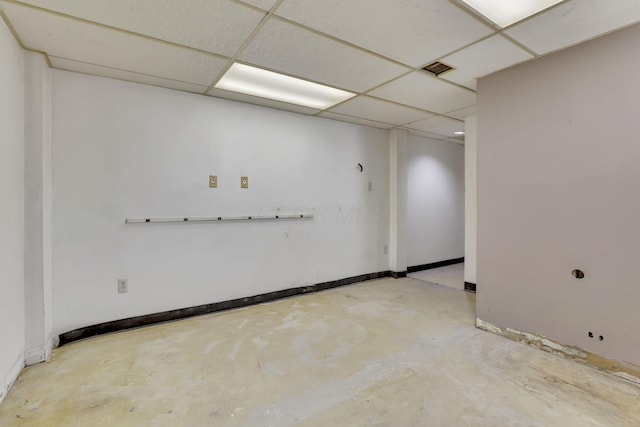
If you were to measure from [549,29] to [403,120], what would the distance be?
2.26m

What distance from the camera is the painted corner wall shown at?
2.09 meters

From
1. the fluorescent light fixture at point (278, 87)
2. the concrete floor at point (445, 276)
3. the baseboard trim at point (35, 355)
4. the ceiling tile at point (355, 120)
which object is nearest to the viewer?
the baseboard trim at point (35, 355)

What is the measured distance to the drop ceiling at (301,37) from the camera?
183 centimetres

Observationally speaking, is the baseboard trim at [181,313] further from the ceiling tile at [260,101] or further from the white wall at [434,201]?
the ceiling tile at [260,101]

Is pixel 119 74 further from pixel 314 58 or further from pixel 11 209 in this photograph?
pixel 314 58

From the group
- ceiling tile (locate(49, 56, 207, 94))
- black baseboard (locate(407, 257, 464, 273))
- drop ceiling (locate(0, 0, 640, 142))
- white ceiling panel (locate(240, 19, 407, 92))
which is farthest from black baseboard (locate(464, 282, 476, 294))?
ceiling tile (locate(49, 56, 207, 94))

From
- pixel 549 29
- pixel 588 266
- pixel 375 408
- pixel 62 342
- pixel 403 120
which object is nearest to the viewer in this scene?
pixel 375 408

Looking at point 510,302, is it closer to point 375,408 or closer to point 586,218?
point 586,218

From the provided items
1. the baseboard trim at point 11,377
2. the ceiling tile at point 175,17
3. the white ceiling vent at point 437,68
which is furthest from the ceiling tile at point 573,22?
the baseboard trim at point 11,377

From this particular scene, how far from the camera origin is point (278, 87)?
317cm

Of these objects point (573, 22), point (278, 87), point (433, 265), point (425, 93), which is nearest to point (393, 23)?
point (573, 22)

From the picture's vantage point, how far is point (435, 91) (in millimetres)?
3152

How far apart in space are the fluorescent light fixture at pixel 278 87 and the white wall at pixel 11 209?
4.77 feet

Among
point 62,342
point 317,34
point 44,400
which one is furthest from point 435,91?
point 62,342
